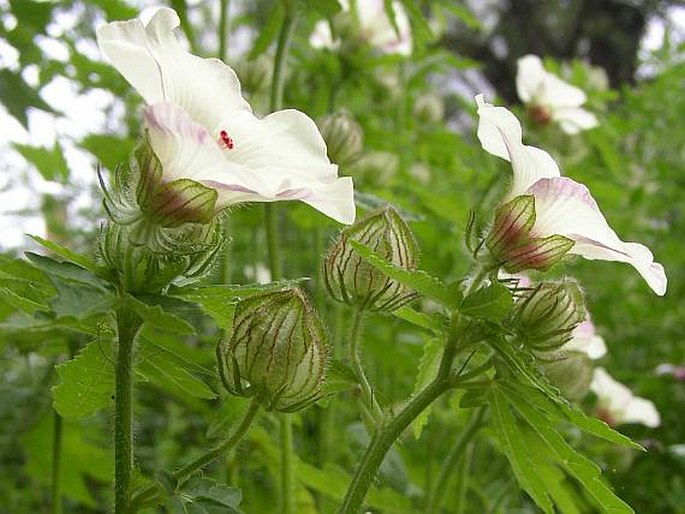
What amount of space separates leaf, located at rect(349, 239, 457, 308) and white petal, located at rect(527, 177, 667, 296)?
106mm

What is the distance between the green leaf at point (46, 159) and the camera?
1307mm

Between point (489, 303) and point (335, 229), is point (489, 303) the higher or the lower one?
the higher one

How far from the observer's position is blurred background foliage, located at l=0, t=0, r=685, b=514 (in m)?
1.15

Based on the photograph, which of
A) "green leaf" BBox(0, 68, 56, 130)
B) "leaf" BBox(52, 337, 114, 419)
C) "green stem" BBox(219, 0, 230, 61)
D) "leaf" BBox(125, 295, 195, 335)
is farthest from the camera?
"green stem" BBox(219, 0, 230, 61)

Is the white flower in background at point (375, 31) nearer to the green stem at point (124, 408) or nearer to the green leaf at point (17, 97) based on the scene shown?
the green leaf at point (17, 97)

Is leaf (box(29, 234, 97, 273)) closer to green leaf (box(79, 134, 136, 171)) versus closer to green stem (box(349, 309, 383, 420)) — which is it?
green stem (box(349, 309, 383, 420))

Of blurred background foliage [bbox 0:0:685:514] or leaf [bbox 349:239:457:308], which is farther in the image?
blurred background foliage [bbox 0:0:685:514]

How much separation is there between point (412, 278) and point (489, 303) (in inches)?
2.0

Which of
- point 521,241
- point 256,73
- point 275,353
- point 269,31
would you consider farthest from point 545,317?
point 256,73

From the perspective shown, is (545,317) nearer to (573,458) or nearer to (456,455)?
(573,458)

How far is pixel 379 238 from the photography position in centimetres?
71

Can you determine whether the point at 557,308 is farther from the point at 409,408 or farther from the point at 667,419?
the point at 667,419

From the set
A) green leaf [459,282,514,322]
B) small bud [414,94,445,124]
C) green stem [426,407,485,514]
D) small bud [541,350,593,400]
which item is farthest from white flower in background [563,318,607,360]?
small bud [414,94,445,124]

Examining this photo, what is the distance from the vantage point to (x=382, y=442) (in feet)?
2.24
